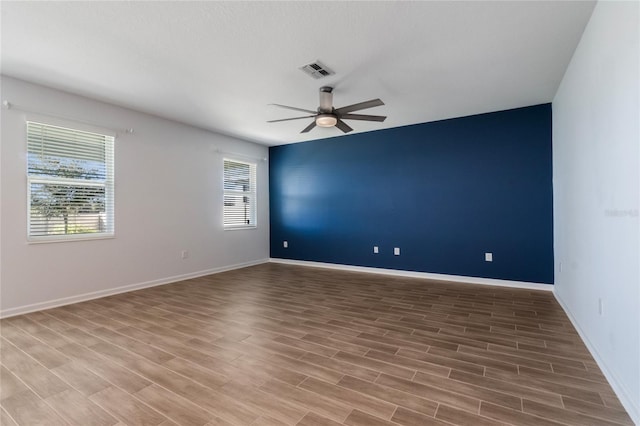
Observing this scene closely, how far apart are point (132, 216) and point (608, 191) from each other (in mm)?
5256

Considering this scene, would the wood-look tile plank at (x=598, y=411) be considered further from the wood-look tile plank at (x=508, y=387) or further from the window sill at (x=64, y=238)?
A: the window sill at (x=64, y=238)

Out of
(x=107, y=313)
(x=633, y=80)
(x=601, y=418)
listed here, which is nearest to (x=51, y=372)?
(x=107, y=313)

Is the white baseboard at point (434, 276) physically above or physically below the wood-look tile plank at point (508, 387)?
above

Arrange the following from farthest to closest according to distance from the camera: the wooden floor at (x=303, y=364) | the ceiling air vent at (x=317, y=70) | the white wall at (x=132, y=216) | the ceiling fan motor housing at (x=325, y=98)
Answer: the ceiling fan motor housing at (x=325, y=98) < the white wall at (x=132, y=216) < the ceiling air vent at (x=317, y=70) < the wooden floor at (x=303, y=364)

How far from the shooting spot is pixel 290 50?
2.75m

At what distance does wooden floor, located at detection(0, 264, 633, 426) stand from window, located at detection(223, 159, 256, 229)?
252 cm

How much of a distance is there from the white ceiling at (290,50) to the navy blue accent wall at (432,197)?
0.74 metres

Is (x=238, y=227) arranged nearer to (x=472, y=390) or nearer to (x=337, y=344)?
(x=337, y=344)

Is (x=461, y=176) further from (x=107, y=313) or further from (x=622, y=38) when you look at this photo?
(x=107, y=313)

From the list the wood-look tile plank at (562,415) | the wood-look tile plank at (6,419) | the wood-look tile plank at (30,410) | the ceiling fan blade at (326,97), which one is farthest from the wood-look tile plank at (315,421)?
the ceiling fan blade at (326,97)

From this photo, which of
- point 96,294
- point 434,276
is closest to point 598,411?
point 434,276

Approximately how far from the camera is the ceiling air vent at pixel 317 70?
301 cm

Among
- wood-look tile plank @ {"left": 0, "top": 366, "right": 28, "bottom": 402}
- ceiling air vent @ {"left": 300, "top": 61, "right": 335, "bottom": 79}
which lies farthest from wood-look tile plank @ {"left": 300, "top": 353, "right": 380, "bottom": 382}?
ceiling air vent @ {"left": 300, "top": 61, "right": 335, "bottom": 79}

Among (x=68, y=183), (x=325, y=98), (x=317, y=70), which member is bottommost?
(x=68, y=183)
